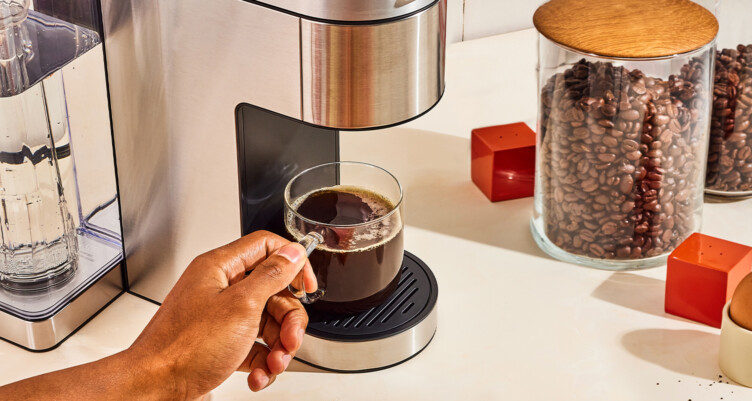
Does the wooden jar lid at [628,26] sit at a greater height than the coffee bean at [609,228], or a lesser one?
greater

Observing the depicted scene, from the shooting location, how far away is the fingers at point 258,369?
746 millimetres

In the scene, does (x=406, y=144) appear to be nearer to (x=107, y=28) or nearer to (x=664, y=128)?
(x=664, y=128)

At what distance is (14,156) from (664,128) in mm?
540

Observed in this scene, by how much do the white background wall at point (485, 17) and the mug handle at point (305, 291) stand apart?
2.19ft

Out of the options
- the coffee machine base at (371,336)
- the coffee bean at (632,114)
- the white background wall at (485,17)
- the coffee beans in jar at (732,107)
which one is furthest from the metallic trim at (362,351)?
the white background wall at (485,17)

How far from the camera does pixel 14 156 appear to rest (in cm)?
79

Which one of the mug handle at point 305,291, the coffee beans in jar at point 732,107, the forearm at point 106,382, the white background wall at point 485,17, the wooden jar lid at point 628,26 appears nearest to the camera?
the forearm at point 106,382

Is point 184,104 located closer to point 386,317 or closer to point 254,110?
point 254,110

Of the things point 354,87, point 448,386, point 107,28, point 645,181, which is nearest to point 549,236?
point 645,181

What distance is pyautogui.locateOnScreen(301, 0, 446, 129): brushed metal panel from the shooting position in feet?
2.23

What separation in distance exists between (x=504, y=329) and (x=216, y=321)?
29 cm

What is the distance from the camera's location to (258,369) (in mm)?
756

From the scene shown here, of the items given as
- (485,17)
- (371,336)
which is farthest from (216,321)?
(485,17)

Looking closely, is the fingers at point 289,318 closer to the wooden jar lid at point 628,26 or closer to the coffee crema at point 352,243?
the coffee crema at point 352,243
